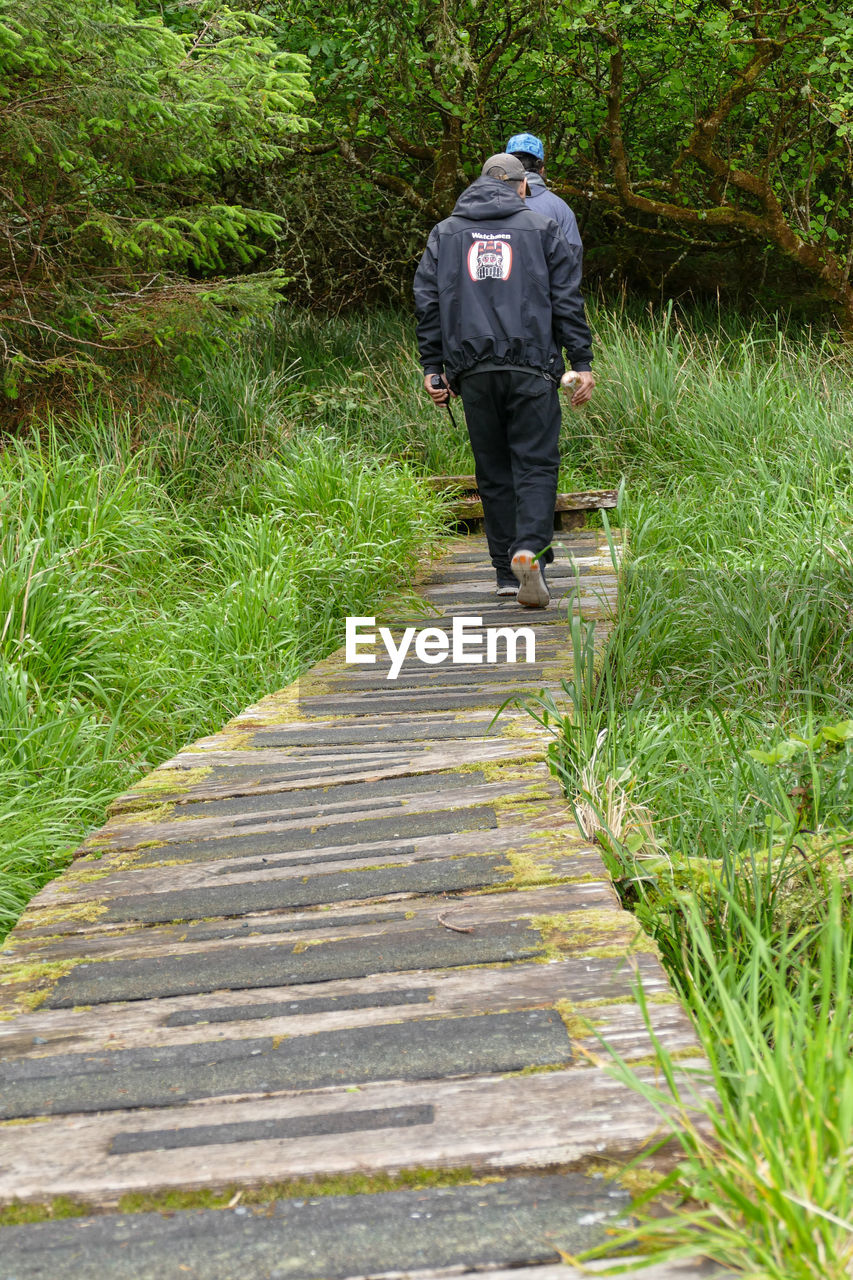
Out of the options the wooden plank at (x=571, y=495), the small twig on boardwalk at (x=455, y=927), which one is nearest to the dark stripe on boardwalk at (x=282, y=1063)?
the small twig on boardwalk at (x=455, y=927)

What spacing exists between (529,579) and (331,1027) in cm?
342

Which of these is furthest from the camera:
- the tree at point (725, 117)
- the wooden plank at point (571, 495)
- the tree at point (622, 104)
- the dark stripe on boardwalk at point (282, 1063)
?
the tree at point (622, 104)

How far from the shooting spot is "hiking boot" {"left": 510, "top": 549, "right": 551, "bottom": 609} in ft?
16.5

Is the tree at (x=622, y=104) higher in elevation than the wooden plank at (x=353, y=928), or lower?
higher

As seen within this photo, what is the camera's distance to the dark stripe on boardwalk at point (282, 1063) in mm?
1626

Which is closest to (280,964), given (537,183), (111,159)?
(537,183)

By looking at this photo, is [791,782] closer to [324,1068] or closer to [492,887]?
[492,887]

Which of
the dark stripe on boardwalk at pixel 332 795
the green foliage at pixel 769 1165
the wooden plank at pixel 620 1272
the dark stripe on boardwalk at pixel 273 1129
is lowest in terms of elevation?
the dark stripe on boardwalk at pixel 332 795

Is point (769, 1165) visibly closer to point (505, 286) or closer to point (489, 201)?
point (505, 286)

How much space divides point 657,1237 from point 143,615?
3.81m

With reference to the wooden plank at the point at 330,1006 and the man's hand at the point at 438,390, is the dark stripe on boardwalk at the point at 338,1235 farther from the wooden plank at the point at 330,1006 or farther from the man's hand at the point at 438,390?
the man's hand at the point at 438,390

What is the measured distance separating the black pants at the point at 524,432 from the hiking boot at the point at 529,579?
0.29 feet

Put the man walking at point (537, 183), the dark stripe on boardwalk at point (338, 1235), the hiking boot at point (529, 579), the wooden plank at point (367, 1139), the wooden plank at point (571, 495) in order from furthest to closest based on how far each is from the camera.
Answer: the wooden plank at point (571, 495) < the man walking at point (537, 183) < the hiking boot at point (529, 579) < the wooden plank at point (367, 1139) < the dark stripe on boardwalk at point (338, 1235)

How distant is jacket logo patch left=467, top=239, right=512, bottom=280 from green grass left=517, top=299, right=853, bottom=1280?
146 cm
